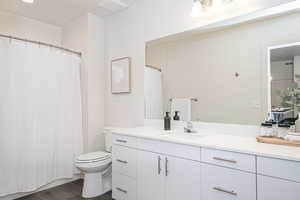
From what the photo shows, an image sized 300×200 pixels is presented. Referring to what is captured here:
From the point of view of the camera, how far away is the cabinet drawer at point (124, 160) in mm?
1894

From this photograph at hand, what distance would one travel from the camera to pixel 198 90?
201cm

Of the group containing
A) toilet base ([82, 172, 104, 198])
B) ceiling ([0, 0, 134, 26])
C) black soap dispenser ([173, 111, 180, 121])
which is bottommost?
toilet base ([82, 172, 104, 198])

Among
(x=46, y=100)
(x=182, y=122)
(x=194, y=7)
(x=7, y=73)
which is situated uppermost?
(x=194, y=7)

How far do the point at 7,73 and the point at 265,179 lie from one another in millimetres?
2624

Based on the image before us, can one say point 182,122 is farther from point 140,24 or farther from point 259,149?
point 140,24

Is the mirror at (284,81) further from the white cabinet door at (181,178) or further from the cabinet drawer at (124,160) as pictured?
the cabinet drawer at (124,160)

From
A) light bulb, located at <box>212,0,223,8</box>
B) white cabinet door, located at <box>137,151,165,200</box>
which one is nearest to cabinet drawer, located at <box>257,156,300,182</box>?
white cabinet door, located at <box>137,151,165,200</box>

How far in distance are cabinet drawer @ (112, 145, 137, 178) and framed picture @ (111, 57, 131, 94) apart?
867mm

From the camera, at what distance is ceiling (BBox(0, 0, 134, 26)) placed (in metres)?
2.49

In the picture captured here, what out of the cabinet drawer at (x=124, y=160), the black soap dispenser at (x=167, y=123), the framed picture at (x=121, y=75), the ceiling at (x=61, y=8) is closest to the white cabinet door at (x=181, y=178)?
the cabinet drawer at (x=124, y=160)

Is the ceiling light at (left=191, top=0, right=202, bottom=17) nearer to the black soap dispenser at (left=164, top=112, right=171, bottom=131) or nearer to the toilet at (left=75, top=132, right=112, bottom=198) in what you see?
the black soap dispenser at (left=164, top=112, right=171, bottom=131)

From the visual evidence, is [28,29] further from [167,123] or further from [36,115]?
[167,123]

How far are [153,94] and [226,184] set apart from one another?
4.45ft

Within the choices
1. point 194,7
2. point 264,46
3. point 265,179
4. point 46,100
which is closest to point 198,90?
point 264,46
